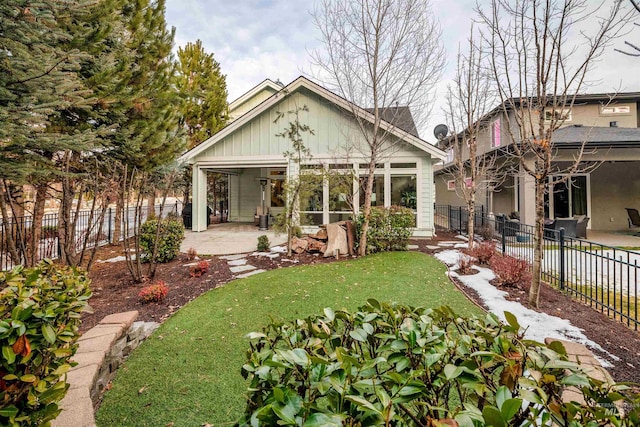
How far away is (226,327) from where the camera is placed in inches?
170

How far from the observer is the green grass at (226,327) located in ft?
8.91

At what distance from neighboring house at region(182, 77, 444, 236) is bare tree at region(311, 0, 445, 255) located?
7.98 feet

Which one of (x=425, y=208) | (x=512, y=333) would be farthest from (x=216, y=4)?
(x=512, y=333)

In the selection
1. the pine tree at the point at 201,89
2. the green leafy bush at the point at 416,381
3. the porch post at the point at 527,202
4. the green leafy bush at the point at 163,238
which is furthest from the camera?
the pine tree at the point at 201,89

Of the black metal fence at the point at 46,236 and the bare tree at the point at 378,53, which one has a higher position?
the bare tree at the point at 378,53

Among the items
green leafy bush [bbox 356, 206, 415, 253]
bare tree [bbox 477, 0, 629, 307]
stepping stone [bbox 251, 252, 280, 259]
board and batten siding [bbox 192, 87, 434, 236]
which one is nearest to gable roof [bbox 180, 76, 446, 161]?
board and batten siding [bbox 192, 87, 434, 236]

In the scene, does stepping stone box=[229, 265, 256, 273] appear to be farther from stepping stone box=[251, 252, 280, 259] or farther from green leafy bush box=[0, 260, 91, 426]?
green leafy bush box=[0, 260, 91, 426]

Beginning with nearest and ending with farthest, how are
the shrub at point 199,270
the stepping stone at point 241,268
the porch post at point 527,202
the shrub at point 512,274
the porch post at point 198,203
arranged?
the shrub at point 512,274 → the shrub at point 199,270 → the stepping stone at point 241,268 → the porch post at point 527,202 → the porch post at point 198,203

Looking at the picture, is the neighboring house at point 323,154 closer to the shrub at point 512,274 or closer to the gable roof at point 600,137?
the gable roof at point 600,137

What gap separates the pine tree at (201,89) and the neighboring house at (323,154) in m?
4.79

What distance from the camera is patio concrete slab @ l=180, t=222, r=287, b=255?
32.7 feet

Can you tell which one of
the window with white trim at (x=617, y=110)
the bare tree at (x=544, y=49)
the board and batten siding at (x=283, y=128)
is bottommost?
the bare tree at (x=544, y=49)

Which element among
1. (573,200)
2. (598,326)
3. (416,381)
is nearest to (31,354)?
(416,381)

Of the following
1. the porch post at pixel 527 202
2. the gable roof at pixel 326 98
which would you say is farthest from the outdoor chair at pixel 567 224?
the gable roof at pixel 326 98
